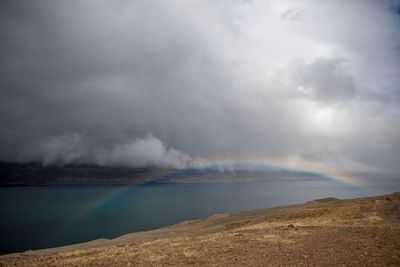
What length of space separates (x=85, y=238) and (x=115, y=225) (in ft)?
73.4

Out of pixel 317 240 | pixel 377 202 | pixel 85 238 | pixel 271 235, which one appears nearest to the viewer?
pixel 317 240

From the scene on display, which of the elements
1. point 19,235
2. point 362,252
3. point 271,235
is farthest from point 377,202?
point 19,235

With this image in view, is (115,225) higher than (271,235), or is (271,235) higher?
(271,235)

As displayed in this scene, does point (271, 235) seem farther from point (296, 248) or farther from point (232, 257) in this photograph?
point (232, 257)

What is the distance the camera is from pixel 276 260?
54.2 ft

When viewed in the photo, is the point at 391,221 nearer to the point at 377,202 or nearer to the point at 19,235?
the point at 377,202

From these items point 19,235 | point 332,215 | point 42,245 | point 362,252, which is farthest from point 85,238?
point 362,252

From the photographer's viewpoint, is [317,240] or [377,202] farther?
[377,202]

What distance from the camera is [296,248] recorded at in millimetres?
19141

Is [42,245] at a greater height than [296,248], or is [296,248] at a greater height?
[296,248]

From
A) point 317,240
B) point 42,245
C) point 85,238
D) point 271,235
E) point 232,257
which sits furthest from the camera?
point 85,238

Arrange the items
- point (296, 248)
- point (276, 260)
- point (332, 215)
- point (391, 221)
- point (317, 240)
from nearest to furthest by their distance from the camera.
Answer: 1. point (276, 260)
2. point (296, 248)
3. point (317, 240)
4. point (391, 221)
5. point (332, 215)

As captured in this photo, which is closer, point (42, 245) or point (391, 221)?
point (391, 221)

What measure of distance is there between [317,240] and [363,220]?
12.2m
